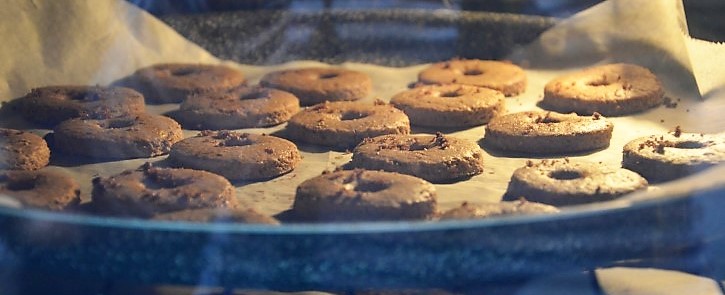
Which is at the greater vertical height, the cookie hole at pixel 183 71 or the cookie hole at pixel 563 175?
the cookie hole at pixel 183 71

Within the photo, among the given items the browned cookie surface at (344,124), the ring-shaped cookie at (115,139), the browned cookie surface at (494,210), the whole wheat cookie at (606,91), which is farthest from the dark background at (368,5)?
the browned cookie surface at (494,210)

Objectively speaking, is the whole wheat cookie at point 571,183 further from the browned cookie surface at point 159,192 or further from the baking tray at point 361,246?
the browned cookie surface at point 159,192

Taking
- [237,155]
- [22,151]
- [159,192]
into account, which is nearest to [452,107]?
[237,155]

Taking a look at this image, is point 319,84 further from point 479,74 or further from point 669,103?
point 669,103

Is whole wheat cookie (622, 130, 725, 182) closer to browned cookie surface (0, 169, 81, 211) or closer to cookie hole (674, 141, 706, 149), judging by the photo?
cookie hole (674, 141, 706, 149)

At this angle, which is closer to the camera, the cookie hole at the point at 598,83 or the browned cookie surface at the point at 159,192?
the browned cookie surface at the point at 159,192

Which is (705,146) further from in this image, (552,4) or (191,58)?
(191,58)
